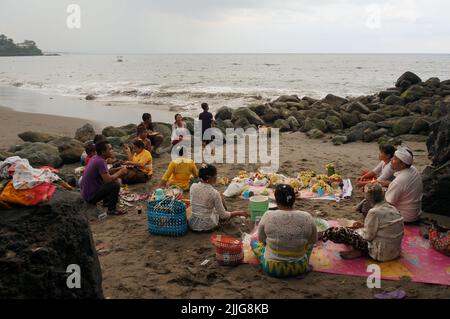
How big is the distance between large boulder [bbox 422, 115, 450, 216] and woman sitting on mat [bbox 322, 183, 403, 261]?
2291 mm

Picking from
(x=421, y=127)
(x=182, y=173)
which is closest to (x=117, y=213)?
(x=182, y=173)

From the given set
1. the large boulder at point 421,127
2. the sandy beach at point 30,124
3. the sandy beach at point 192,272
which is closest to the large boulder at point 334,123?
the large boulder at point 421,127

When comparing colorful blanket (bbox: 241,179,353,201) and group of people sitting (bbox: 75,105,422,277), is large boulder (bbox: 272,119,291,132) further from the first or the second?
group of people sitting (bbox: 75,105,422,277)

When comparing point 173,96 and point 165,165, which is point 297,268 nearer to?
point 165,165

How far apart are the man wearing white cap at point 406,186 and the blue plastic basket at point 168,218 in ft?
11.1

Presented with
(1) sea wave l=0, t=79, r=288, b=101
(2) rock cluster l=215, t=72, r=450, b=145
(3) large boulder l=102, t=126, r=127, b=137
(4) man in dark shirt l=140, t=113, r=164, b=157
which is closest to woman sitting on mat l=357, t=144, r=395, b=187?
(2) rock cluster l=215, t=72, r=450, b=145

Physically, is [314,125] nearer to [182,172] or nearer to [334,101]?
[334,101]

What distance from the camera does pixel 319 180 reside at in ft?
28.6

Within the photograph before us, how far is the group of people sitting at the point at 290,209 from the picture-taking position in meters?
4.82

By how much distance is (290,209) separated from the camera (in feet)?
16.0

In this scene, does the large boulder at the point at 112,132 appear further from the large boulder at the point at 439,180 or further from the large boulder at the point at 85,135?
the large boulder at the point at 439,180

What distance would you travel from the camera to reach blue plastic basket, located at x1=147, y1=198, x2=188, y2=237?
20.6ft

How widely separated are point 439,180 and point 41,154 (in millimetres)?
9357

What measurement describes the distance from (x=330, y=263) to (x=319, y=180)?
358 cm
